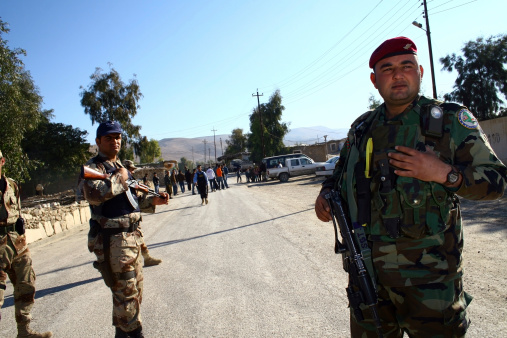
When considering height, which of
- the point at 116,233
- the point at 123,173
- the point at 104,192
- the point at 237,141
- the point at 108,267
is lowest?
the point at 108,267

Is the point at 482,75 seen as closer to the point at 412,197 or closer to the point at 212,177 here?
the point at 212,177

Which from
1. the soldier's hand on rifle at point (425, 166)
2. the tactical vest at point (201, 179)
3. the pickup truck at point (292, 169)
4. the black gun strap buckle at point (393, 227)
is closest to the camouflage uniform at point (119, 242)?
the black gun strap buckle at point (393, 227)

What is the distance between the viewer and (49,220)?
10102mm

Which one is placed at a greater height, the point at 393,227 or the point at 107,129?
the point at 107,129

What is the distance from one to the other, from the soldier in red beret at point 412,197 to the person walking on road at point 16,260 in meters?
3.08

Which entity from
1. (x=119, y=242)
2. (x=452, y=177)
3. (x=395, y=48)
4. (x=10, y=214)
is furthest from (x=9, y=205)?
(x=452, y=177)

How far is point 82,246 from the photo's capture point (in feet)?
26.8

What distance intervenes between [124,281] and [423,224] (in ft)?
7.68

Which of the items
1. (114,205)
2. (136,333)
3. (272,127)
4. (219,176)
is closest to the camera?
(136,333)

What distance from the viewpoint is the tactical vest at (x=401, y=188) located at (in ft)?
5.32

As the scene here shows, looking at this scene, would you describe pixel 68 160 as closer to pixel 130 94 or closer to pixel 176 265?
pixel 130 94

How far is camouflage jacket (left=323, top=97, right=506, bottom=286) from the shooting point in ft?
5.21

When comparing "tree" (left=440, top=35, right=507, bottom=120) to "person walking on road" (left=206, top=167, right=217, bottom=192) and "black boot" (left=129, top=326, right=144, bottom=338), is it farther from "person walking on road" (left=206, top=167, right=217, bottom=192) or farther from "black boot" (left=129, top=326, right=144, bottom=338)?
"black boot" (left=129, top=326, right=144, bottom=338)

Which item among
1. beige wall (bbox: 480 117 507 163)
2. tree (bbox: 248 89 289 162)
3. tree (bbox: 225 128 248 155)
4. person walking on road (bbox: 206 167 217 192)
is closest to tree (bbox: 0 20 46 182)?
person walking on road (bbox: 206 167 217 192)
